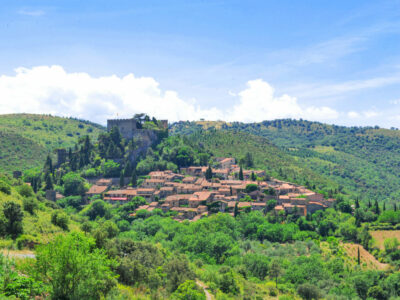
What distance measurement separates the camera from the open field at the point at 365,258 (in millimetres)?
47531

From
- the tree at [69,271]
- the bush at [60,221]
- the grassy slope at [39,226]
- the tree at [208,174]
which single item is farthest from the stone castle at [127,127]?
the tree at [69,271]

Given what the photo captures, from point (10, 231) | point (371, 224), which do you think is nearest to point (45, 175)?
point (10, 231)

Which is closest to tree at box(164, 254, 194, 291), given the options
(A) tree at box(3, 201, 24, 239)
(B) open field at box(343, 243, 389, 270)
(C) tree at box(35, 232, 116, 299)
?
(C) tree at box(35, 232, 116, 299)

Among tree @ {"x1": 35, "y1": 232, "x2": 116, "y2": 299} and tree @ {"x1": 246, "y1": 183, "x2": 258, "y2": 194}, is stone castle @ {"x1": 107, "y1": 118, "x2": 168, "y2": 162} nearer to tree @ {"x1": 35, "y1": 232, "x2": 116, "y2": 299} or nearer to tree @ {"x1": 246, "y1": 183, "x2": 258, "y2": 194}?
tree @ {"x1": 246, "y1": 183, "x2": 258, "y2": 194}

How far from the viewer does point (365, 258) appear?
49938mm

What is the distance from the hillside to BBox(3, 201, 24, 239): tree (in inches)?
2872

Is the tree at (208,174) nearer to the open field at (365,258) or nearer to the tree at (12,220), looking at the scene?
the open field at (365,258)

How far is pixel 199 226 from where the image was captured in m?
50.4

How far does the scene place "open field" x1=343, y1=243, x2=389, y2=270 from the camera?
47.5m

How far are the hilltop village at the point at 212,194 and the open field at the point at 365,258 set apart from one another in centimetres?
999

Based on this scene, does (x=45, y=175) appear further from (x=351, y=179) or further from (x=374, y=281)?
(x=351, y=179)

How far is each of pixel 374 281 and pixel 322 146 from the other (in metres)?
162

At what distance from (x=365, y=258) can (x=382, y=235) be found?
695 cm

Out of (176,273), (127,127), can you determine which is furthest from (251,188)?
(176,273)
